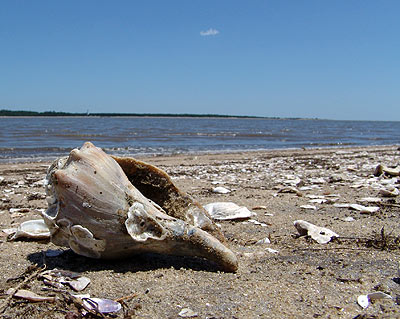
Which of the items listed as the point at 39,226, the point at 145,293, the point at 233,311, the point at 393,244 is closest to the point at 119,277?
the point at 145,293

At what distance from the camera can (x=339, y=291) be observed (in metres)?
2.50

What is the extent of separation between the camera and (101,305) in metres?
2.27

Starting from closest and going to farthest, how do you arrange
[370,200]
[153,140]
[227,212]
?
[227,212], [370,200], [153,140]

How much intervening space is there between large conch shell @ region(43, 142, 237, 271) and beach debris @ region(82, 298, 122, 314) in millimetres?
554

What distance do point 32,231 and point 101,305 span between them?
174cm

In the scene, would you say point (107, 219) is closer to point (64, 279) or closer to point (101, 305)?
point (64, 279)

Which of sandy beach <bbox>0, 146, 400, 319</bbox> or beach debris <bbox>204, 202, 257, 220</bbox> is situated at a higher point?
beach debris <bbox>204, 202, 257, 220</bbox>

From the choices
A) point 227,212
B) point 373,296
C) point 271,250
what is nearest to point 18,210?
point 227,212

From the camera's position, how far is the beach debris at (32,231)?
361cm

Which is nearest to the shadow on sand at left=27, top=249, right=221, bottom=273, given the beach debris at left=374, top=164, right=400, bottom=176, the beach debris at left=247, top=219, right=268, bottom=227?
the beach debris at left=247, top=219, right=268, bottom=227

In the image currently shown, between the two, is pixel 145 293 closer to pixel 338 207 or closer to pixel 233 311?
pixel 233 311

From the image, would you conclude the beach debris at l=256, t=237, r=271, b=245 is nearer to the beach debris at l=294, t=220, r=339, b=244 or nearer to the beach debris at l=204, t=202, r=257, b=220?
the beach debris at l=294, t=220, r=339, b=244

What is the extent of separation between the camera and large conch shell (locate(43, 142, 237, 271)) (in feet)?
9.02

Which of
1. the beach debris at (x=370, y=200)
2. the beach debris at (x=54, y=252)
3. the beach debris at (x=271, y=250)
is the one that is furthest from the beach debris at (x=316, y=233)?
the beach debris at (x=54, y=252)
